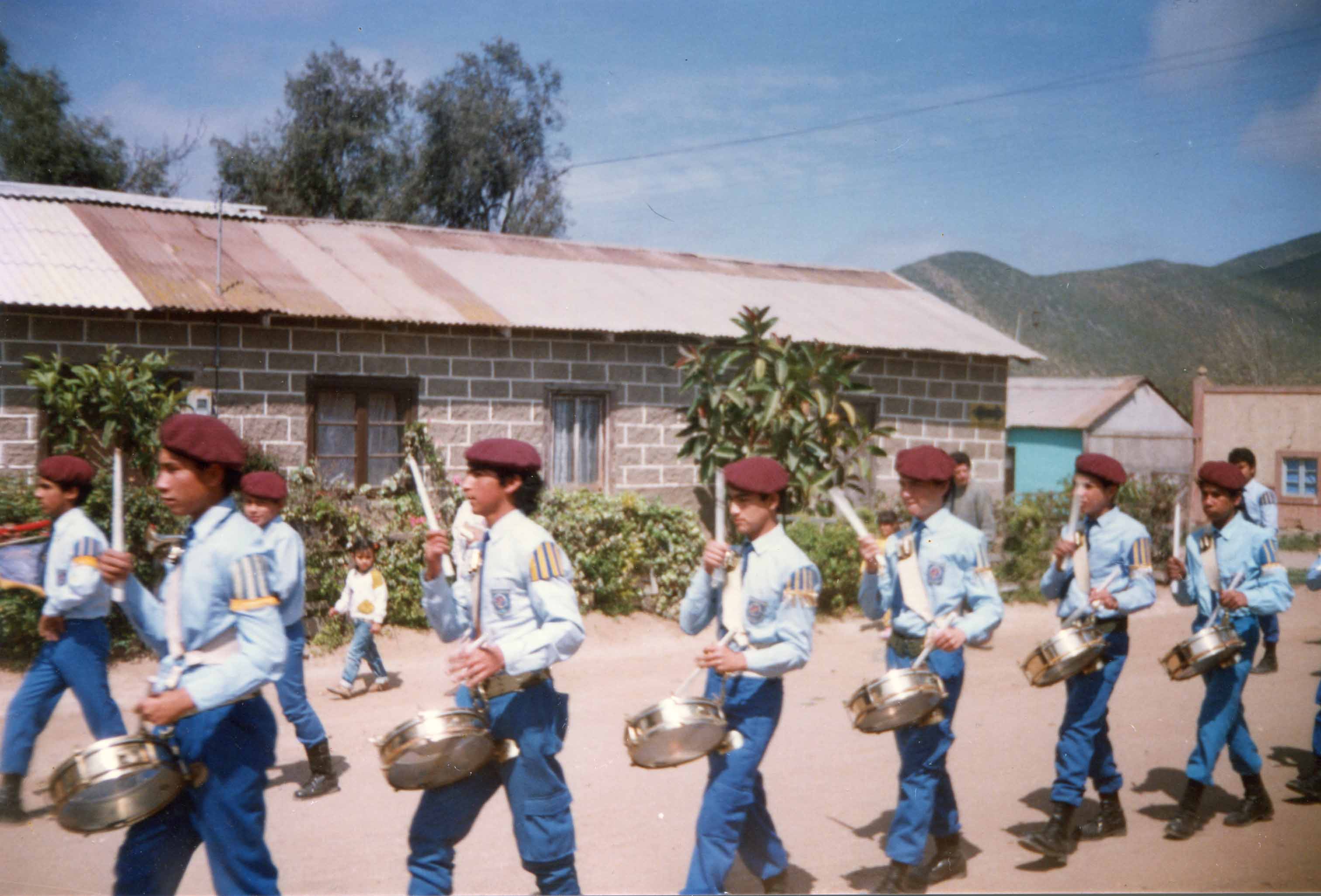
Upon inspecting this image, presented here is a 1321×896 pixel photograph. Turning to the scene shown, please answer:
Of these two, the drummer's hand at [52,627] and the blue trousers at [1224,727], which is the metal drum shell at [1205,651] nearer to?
the blue trousers at [1224,727]

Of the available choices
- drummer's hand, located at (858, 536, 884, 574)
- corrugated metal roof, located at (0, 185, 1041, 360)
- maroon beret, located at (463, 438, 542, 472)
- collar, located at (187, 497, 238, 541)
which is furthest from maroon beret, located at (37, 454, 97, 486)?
corrugated metal roof, located at (0, 185, 1041, 360)

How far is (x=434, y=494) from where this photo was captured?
11.6m

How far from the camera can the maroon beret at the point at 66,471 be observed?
551 cm

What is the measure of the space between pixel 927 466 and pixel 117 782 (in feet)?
11.6

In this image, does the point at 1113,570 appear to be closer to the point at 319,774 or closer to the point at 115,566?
the point at 319,774

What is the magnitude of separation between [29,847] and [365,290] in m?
7.14

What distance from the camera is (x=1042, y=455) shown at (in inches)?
998

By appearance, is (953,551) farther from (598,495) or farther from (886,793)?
(598,495)

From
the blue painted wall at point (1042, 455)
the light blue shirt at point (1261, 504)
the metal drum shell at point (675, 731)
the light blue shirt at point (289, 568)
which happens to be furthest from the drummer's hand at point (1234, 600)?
the blue painted wall at point (1042, 455)

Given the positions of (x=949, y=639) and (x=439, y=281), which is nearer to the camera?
(x=949, y=639)

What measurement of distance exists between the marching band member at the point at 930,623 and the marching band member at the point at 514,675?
162 cm

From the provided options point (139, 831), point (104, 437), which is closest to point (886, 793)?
point (139, 831)

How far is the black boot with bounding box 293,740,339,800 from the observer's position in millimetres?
6367

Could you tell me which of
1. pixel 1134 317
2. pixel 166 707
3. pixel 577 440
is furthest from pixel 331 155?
pixel 1134 317
